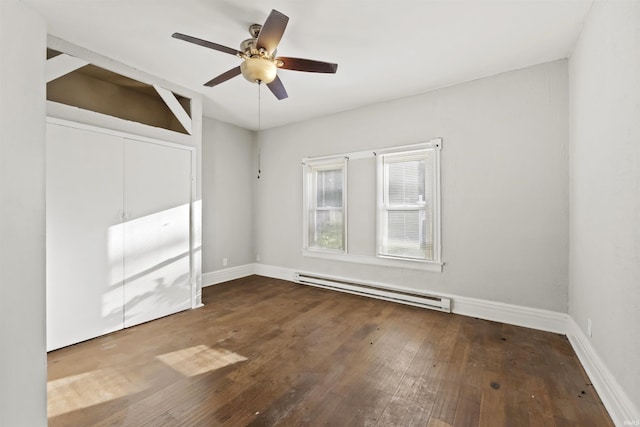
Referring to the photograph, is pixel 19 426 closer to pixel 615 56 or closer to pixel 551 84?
pixel 615 56

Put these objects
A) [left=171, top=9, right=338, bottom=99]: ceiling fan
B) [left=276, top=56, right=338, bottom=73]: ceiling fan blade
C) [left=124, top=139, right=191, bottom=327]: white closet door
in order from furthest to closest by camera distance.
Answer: [left=124, top=139, right=191, bottom=327]: white closet door
[left=276, top=56, right=338, bottom=73]: ceiling fan blade
[left=171, top=9, right=338, bottom=99]: ceiling fan

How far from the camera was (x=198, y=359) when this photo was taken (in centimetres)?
236

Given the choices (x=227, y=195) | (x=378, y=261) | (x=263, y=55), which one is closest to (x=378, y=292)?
(x=378, y=261)

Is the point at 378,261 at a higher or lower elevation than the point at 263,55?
lower

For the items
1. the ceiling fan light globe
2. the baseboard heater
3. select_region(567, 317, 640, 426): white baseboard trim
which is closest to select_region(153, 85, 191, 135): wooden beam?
the ceiling fan light globe

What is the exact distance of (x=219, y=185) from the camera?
16.0 ft

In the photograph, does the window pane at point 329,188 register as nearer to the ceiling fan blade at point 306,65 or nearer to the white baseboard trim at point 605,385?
the ceiling fan blade at point 306,65

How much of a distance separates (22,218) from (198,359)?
165 centimetres

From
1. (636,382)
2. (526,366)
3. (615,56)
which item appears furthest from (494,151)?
→ (636,382)

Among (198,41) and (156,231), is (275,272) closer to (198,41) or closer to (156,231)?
(156,231)

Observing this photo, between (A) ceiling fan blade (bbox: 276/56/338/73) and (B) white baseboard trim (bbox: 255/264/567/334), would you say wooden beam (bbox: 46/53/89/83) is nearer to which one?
(A) ceiling fan blade (bbox: 276/56/338/73)

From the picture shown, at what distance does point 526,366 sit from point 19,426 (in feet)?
10.6

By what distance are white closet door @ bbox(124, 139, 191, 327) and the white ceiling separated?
3.38 ft

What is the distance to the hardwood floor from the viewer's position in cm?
170
